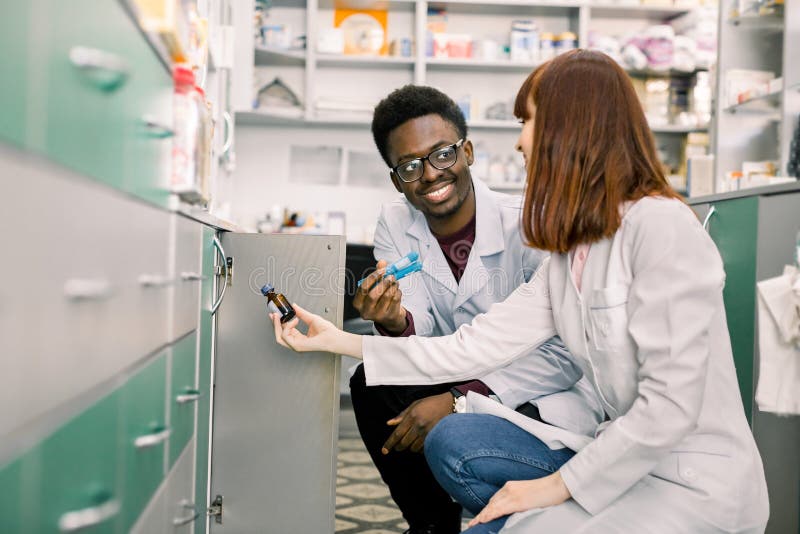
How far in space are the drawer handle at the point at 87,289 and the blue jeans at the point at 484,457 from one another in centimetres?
71

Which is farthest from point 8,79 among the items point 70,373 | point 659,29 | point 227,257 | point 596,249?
point 659,29

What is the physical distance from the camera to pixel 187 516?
4.36 ft

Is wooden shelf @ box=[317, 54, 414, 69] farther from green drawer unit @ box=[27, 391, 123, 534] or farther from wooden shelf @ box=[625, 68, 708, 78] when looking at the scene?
green drawer unit @ box=[27, 391, 123, 534]

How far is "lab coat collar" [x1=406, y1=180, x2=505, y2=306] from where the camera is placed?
74.2 inches

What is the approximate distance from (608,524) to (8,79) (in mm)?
889

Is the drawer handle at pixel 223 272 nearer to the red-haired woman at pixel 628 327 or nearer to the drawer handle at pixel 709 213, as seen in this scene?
the red-haired woman at pixel 628 327

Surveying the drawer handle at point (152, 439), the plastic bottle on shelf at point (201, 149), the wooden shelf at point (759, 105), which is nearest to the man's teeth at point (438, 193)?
the plastic bottle on shelf at point (201, 149)

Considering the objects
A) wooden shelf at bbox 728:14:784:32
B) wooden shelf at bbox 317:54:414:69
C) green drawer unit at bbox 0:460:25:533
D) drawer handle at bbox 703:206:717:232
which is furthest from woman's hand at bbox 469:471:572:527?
wooden shelf at bbox 317:54:414:69

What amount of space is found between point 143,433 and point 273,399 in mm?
694

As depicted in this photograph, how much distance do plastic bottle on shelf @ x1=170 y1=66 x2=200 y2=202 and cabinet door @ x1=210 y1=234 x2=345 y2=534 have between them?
1.62 ft

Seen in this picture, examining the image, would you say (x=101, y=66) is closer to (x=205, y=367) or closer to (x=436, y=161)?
(x=205, y=367)

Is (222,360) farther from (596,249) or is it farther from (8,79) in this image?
(8,79)

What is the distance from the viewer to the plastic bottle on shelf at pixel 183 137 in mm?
1141

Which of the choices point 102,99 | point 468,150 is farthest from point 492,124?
point 102,99
